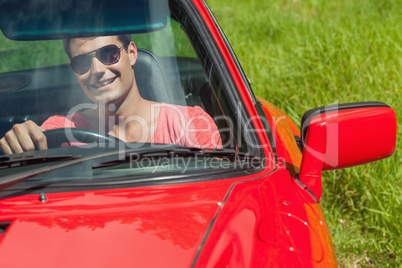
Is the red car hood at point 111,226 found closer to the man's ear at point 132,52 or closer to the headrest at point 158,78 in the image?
the headrest at point 158,78

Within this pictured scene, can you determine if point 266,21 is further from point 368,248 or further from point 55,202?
point 55,202

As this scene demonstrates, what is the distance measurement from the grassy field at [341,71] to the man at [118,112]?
1599mm

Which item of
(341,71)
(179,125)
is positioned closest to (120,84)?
(179,125)

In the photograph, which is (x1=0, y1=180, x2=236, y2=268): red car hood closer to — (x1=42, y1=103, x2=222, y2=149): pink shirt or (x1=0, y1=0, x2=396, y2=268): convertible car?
(x1=0, y1=0, x2=396, y2=268): convertible car

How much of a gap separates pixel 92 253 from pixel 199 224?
0.31 m

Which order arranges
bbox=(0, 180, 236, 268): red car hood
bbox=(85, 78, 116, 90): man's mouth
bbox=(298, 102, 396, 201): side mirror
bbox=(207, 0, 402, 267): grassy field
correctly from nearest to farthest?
1. bbox=(0, 180, 236, 268): red car hood
2. bbox=(298, 102, 396, 201): side mirror
3. bbox=(85, 78, 116, 90): man's mouth
4. bbox=(207, 0, 402, 267): grassy field

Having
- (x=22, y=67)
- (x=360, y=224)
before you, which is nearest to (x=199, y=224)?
(x=22, y=67)

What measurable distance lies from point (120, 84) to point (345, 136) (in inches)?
31.5

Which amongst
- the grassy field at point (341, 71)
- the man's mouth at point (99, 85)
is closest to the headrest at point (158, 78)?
the man's mouth at point (99, 85)

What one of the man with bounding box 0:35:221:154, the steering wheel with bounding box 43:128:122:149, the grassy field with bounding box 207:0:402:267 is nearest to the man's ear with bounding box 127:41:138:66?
the man with bounding box 0:35:221:154

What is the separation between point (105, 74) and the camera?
A: 188 centimetres

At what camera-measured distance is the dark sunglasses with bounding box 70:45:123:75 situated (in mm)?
1881

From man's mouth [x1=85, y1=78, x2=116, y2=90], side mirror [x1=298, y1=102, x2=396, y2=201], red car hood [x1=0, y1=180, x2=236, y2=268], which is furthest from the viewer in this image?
man's mouth [x1=85, y1=78, x2=116, y2=90]

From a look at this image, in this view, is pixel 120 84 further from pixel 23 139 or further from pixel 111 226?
pixel 111 226
